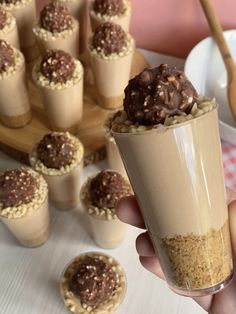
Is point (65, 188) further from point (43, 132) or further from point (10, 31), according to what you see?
point (10, 31)

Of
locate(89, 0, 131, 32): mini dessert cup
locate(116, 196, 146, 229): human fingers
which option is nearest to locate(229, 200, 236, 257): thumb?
locate(116, 196, 146, 229): human fingers

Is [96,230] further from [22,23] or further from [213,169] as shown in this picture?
[22,23]

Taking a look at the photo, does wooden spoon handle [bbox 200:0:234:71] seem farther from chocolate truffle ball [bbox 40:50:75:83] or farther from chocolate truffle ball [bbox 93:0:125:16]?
chocolate truffle ball [bbox 40:50:75:83]

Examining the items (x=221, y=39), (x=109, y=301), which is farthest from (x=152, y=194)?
(x=221, y=39)

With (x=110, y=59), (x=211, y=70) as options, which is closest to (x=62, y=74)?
(x=110, y=59)

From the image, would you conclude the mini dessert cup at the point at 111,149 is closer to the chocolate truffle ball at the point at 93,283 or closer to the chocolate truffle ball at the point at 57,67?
the chocolate truffle ball at the point at 57,67

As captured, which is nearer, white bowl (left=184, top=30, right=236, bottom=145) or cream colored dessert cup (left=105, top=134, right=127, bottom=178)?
cream colored dessert cup (left=105, top=134, right=127, bottom=178)

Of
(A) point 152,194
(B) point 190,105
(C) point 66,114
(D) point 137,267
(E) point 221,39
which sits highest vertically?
(B) point 190,105
